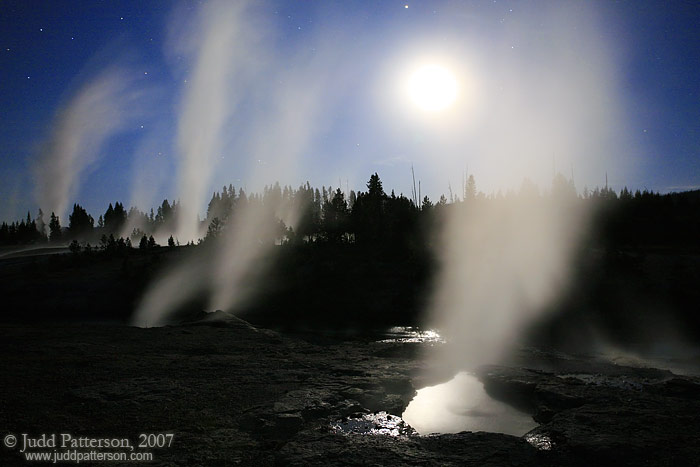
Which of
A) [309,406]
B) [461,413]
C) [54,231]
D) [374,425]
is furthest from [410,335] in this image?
[54,231]

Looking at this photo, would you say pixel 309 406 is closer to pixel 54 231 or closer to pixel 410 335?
pixel 410 335

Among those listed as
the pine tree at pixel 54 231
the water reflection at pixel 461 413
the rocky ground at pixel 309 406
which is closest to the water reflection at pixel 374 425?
the rocky ground at pixel 309 406

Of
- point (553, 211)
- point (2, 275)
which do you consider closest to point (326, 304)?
point (2, 275)

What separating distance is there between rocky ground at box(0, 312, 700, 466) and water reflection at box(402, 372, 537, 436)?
1.70 feet

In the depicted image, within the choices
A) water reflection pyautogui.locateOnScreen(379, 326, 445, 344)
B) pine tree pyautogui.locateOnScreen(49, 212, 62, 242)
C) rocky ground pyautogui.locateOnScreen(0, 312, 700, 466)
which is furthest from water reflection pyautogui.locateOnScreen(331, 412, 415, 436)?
pine tree pyautogui.locateOnScreen(49, 212, 62, 242)

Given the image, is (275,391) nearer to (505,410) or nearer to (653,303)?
(505,410)

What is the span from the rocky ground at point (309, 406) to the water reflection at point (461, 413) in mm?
518

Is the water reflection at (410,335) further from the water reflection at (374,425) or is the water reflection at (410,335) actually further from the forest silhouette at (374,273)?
the water reflection at (374,425)

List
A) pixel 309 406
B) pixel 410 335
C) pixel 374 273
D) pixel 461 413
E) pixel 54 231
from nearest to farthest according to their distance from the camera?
pixel 309 406
pixel 461 413
pixel 410 335
pixel 374 273
pixel 54 231

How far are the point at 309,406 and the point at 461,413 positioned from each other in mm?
4868

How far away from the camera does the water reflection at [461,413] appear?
36.0 feet

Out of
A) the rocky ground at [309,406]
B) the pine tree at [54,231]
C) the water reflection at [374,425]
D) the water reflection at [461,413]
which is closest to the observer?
the rocky ground at [309,406]

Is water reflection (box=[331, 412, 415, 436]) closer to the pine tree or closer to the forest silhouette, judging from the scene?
the forest silhouette

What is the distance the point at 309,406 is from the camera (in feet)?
36.3
